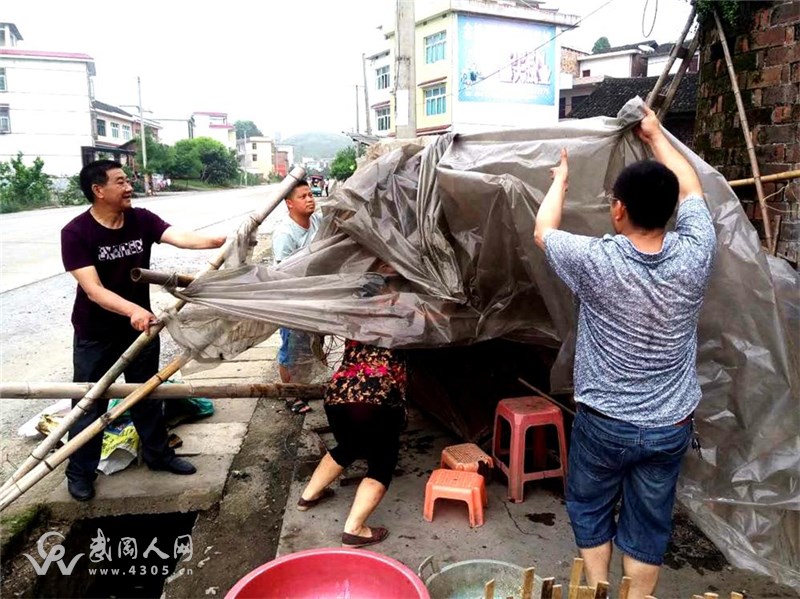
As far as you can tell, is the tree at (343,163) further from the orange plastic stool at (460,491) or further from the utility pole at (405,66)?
the orange plastic stool at (460,491)

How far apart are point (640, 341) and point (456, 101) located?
109ft

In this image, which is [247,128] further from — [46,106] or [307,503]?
[307,503]

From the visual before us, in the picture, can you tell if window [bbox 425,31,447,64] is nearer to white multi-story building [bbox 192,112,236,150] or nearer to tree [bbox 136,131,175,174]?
tree [bbox 136,131,175,174]

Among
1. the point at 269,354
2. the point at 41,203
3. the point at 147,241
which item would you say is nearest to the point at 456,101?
the point at 41,203

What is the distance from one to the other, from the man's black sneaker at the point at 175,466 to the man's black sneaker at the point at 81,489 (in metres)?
0.39

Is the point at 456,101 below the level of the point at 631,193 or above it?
above

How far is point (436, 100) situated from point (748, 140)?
32738 mm

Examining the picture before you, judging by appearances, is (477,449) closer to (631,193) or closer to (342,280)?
(342,280)

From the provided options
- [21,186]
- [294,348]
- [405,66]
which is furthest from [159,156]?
[294,348]

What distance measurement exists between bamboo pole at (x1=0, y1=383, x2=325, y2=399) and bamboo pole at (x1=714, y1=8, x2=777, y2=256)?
269 cm

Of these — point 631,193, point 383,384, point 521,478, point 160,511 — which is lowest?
point 160,511

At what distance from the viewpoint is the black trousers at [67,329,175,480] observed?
3.47m

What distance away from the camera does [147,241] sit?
3.71 metres

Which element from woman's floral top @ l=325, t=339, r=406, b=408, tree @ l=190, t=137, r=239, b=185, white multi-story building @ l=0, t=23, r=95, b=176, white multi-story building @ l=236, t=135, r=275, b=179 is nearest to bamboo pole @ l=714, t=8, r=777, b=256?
woman's floral top @ l=325, t=339, r=406, b=408
